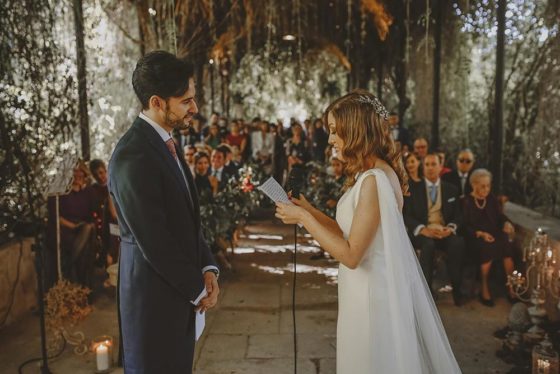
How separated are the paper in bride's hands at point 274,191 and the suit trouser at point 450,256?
2.85 m

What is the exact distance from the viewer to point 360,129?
2182 millimetres

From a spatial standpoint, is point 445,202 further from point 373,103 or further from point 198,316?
point 198,316

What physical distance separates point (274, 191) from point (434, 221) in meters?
3.25

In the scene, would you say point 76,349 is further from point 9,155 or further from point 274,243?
point 274,243

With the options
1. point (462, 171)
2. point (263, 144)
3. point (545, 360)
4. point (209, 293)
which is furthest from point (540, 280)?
point (263, 144)

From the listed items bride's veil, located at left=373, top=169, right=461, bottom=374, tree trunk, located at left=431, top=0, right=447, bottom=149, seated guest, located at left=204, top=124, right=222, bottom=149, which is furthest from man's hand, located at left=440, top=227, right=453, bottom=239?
seated guest, located at left=204, top=124, right=222, bottom=149

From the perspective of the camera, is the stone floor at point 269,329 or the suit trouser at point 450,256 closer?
the stone floor at point 269,329

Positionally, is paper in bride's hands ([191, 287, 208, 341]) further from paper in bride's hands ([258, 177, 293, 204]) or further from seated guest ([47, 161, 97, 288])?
seated guest ([47, 161, 97, 288])

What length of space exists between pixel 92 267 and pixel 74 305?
724 mm

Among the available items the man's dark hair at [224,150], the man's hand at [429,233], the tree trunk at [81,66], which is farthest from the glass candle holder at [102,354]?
the man's dark hair at [224,150]

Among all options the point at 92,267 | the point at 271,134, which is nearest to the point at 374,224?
the point at 92,267

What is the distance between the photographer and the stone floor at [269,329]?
11.9ft

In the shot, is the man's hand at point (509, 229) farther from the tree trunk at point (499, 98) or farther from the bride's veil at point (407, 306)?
the bride's veil at point (407, 306)

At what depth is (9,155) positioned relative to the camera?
14.0 ft
